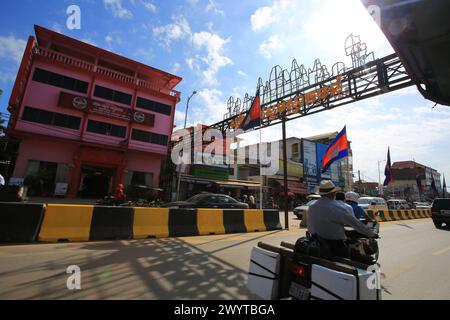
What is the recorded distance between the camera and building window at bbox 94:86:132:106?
2164cm

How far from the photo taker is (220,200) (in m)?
11.9

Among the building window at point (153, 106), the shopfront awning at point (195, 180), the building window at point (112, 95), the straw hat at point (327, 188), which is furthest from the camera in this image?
the building window at point (153, 106)

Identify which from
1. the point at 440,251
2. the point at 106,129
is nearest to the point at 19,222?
the point at 440,251

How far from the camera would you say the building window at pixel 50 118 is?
1859 centimetres

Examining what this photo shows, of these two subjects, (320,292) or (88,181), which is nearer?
(320,292)

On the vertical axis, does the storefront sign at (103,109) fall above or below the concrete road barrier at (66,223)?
above

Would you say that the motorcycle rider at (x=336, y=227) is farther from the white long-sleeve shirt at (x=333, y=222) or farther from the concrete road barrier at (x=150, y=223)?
the concrete road barrier at (x=150, y=223)

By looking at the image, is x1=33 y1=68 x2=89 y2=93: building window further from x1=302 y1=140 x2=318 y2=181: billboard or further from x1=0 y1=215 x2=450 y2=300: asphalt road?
x1=302 y1=140 x2=318 y2=181: billboard

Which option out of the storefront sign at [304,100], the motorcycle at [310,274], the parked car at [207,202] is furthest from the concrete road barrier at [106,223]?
the storefront sign at [304,100]

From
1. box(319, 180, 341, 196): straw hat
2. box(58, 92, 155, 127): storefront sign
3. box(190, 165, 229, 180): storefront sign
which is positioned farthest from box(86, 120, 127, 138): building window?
box(319, 180, 341, 196): straw hat

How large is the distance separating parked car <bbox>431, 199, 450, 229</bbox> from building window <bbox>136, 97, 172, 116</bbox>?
865 inches
